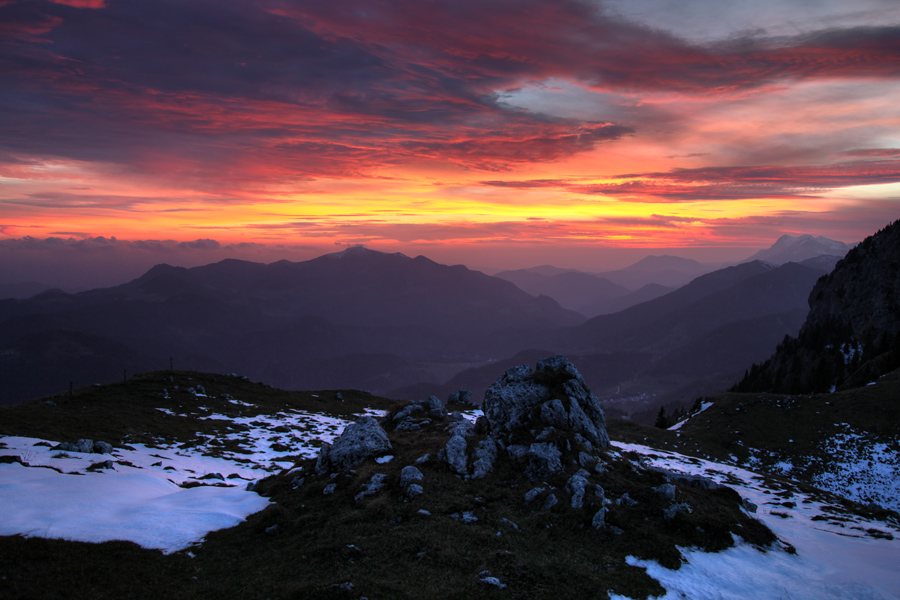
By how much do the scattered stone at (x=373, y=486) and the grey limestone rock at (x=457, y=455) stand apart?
512 cm

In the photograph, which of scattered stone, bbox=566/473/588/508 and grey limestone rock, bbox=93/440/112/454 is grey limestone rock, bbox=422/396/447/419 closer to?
scattered stone, bbox=566/473/588/508

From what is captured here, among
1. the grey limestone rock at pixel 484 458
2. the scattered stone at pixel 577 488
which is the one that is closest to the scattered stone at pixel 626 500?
the scattered stone at pixel 577 488

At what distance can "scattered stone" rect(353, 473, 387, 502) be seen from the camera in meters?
26.7

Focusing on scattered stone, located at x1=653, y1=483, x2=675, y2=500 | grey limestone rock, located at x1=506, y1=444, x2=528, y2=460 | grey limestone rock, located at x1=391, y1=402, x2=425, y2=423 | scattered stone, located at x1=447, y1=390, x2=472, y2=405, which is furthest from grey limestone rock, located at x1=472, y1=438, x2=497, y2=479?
scattered stone, located at x1=447, y1=390, x2=472, y2=405

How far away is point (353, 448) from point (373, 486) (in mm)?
6615

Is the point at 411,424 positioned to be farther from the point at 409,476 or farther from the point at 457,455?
the point at 409,476

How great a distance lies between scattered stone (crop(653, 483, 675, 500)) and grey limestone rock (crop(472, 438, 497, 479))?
11104mm

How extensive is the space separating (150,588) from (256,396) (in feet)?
209

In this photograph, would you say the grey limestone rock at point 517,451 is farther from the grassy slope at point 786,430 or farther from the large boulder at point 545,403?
the grassy slope at point 786,430

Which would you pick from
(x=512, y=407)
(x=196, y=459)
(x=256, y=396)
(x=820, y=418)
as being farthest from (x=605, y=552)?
(x=256, y=396)

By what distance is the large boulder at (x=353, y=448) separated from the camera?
32875 mm

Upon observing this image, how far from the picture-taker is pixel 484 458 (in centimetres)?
3100

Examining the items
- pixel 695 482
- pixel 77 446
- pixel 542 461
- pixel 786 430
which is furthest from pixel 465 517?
pixel 786 430

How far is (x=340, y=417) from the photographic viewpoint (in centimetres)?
7262
